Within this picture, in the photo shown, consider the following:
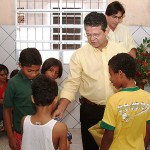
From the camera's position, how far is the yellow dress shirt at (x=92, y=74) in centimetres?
215

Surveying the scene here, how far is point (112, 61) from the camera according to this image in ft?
5.82

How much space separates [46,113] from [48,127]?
0.09m

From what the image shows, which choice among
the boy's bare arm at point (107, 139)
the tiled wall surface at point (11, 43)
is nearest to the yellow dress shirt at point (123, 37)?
the tiled wall surface at point (11, 43)

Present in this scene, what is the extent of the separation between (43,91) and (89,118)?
2.37 feet

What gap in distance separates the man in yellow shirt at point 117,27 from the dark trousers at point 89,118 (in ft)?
2.24

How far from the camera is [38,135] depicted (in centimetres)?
159

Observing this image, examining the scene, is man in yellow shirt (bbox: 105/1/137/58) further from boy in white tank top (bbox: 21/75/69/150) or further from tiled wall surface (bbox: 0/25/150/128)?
boy in white tank top (bbox: 21/75/69/150)

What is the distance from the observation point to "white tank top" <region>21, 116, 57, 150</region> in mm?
1571

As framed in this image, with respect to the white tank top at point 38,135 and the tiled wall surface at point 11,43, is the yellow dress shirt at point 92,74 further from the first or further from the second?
the tiled wall surface at point 11,43

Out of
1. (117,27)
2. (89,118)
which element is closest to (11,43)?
(117,27)

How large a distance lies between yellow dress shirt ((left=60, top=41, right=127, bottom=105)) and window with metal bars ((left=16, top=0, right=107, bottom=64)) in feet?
5.95

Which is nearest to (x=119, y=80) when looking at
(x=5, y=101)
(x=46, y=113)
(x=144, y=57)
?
(x=46, y=113)

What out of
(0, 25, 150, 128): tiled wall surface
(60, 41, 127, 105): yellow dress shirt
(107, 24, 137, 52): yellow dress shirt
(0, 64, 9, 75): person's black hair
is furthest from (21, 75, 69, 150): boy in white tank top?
(0, 25, 150, 128): tiled wall surface

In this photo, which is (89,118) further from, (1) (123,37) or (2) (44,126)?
(1) (123,37)
